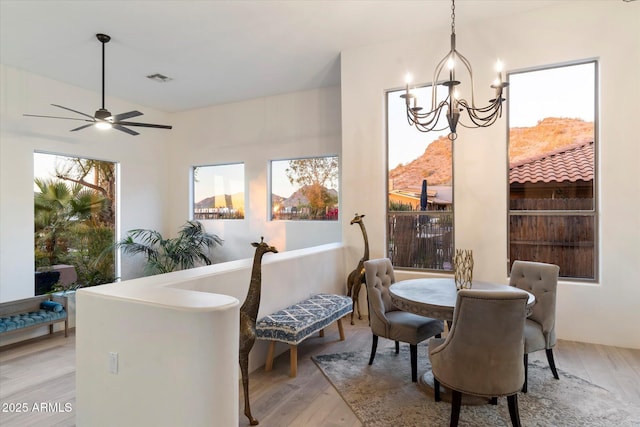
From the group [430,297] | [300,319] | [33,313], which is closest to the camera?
[430,297]

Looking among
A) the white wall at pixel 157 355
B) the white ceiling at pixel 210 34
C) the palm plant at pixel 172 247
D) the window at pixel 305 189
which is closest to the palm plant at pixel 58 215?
the palm plant at pixel 172 247

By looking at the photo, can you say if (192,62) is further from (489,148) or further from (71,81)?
(489,148)

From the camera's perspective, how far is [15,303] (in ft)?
14.6

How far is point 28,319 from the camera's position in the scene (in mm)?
4195

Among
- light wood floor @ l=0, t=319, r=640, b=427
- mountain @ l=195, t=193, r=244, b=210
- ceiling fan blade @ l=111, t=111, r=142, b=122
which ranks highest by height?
ceiling fan blade @ l=111, t=111, r=142, b=122

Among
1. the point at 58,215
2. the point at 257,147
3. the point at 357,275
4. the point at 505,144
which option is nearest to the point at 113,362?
the point at 357,275

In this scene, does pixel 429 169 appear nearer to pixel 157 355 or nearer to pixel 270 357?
pixel 270 357

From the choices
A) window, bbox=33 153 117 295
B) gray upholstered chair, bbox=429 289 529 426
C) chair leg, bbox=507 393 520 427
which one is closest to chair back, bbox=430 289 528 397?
gray upholstered chair, bbox=429 289 529 426

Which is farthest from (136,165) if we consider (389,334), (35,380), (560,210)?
(560,210)

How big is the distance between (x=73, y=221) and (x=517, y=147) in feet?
21.3

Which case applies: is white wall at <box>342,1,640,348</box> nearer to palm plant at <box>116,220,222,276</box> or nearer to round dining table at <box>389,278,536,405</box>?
round dining table at <box>389,278,536,405</box>

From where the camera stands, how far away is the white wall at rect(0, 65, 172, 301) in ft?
15.8

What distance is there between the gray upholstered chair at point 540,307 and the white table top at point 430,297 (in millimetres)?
352

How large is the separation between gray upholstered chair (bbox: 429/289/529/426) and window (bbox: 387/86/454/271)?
237cm
